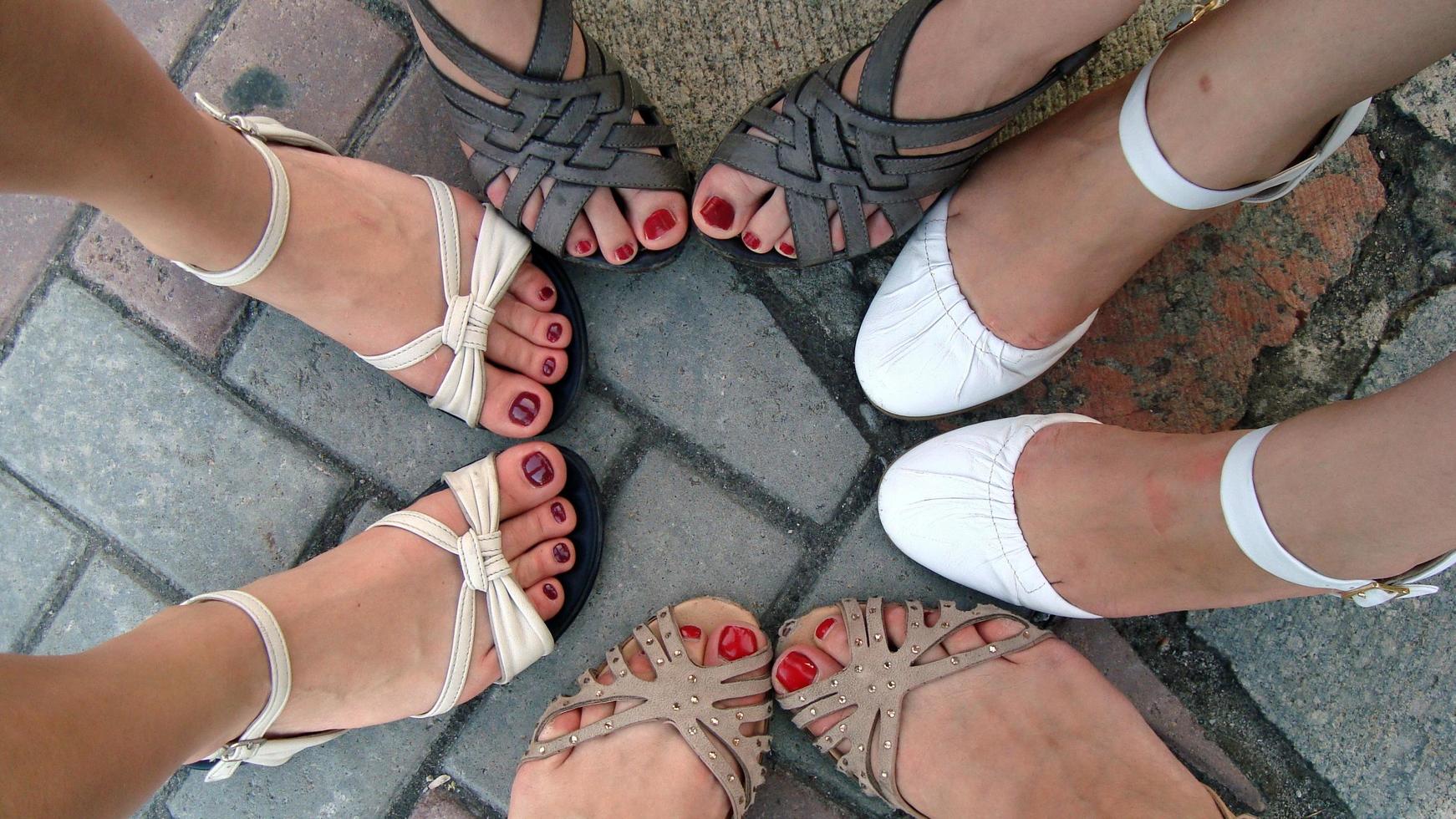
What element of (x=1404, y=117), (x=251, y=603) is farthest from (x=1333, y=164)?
(x=251, y=603)

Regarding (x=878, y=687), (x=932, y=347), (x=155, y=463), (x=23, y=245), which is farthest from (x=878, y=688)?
(x=23, y=245)

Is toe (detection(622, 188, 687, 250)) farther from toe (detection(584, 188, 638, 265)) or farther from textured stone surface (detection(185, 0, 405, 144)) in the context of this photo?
textured stone surface (detection(185, 0, 405, 144))

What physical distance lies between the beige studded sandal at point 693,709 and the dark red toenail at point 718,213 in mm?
747

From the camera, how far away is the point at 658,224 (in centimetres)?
147

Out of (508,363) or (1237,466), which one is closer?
(1237,466)

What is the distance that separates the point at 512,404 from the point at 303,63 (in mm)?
846

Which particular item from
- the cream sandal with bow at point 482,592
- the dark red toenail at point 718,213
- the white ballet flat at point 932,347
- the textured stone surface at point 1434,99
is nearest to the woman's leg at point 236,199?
the cream sandal with bow at point 482,592

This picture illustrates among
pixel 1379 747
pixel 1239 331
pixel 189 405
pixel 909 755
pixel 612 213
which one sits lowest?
pixel 1379 747

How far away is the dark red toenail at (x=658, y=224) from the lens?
1.46m

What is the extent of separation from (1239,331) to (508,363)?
4.78 feet

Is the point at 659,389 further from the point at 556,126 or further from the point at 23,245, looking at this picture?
the point at 23,245

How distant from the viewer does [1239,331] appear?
1.63 m

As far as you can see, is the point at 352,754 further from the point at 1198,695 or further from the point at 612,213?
the point at 1198,695

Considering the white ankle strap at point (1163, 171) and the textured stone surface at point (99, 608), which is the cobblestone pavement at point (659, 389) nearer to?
the textured stone surface at point (99, 608)
